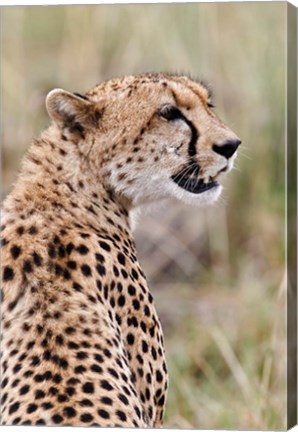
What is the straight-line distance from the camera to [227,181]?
19.5 feet

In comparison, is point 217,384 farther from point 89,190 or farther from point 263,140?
point 89,190

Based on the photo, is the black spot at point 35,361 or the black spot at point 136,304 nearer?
the black spot at point 35,361

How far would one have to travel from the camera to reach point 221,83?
586 centimetres

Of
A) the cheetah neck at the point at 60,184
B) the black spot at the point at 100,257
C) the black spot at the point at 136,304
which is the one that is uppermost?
the cheetah neck at the point at 60,184

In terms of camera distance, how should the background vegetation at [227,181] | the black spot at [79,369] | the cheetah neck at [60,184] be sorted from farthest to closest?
the background vegetation at [227,181] < the cheetah neck at [60,184] < the black spot at [79,369]

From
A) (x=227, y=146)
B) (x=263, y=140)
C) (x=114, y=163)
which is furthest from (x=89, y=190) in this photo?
(x=263, y=140)

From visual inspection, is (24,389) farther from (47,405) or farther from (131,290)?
(131,290)

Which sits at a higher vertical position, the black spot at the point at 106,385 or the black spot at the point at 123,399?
the black spot at the point at 106,385

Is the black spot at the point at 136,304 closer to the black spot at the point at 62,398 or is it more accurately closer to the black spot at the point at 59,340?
the black spot at the point at 59,340

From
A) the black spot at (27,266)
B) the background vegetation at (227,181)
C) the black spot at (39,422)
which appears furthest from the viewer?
the background vegetation at (227,181)

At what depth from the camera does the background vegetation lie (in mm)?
5031

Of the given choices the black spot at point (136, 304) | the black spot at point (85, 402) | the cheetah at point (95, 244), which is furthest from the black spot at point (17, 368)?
the black spot at point (136, 304)

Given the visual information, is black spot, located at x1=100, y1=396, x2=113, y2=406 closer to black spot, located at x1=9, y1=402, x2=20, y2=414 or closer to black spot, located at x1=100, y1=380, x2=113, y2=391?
black spot, located at x1=100, y1=380, x2=113, y2=391

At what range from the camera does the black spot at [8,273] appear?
4.23m
